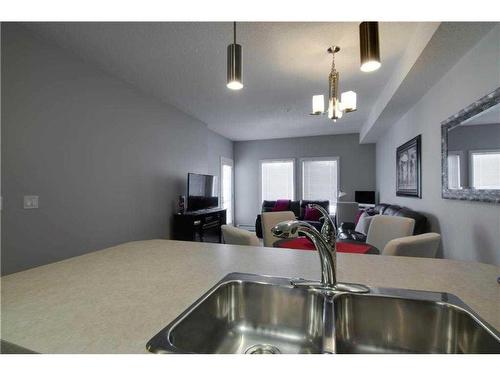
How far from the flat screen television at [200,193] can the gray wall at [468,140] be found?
11.4 ft

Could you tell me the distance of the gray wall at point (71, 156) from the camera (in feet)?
6.57

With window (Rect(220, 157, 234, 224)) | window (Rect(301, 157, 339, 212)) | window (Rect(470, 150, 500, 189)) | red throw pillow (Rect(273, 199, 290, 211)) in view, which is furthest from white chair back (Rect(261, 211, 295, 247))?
window (Rect(301, 157, 339, 212))

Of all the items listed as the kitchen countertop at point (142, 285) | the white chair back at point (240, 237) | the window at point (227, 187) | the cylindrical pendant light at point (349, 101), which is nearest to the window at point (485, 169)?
the kitchen countertop at point (142, 285)

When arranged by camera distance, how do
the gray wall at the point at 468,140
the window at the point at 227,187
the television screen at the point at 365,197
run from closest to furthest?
the gray wall at the point at 468,140, the television screen at the point at 365,197, the window at the point at 227,187

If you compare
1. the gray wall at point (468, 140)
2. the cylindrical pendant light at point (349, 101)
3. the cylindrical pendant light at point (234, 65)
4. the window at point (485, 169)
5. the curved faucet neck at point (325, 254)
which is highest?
the cylindrical pendant light at point (349, 101)

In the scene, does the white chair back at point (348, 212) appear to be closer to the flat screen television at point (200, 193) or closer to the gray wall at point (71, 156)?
the flat screen television at point (200, 193)

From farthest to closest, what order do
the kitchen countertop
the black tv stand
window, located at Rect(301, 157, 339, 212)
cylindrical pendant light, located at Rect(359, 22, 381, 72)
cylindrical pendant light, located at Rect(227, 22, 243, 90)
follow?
window, located at Rect(301, 157, 339, 212), the black tv stand, cylindrical pendant light, located at Rect(227, 22, 243, 90), cylindrical pendant light, located at Rect(359, 22, 381, 72), the kitchen countertop

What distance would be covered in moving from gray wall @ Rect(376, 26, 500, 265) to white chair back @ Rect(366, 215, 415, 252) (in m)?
0.43

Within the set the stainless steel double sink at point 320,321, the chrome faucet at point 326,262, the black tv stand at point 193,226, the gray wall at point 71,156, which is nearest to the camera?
the stainless steel double sink at point 320,321

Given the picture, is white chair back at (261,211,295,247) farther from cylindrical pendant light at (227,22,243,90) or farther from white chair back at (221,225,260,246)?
cylindrical pendant light at (227,22,243,90)

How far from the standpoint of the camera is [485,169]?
5.64 feet

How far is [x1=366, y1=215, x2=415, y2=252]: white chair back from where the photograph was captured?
2.17 metres
